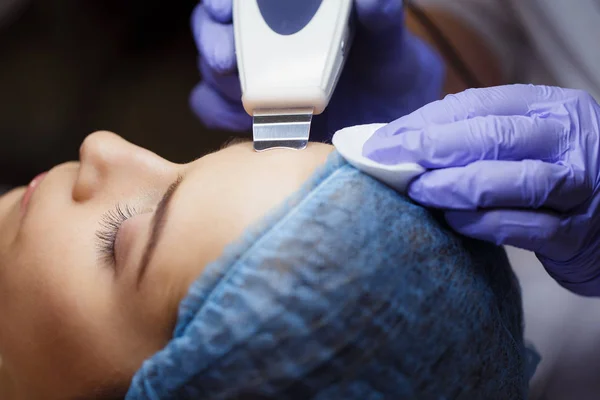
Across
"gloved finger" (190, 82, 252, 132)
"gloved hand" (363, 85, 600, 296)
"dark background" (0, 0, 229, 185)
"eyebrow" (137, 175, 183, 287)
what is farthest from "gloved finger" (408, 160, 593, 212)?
"dark background" (0, 0, 229, 185)

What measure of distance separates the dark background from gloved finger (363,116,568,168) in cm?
90

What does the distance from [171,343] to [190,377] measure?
0.16 ft

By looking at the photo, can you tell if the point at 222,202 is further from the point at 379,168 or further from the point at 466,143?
the point at 466,143

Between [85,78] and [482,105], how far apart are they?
4.31 feet

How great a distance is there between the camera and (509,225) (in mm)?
672

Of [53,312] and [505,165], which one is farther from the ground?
[505,165]

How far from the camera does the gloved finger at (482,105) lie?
0.72 meters

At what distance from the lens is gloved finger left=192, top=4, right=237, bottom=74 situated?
102cm

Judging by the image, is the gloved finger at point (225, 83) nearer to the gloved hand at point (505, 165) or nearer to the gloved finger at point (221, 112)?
the gloved finger at point (221, 112)

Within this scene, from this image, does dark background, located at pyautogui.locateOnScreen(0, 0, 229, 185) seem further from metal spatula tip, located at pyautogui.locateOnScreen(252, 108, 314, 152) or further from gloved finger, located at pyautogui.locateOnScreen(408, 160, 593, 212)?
gloved finger, located at pyautogui.locateOnScreen(408, 160, 593, 212)

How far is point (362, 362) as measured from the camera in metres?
0.64

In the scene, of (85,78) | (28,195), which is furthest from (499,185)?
(85,78)

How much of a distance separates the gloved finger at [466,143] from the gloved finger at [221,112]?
54 cm

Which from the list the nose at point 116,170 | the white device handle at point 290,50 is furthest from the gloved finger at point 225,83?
the nose at point 116,170
